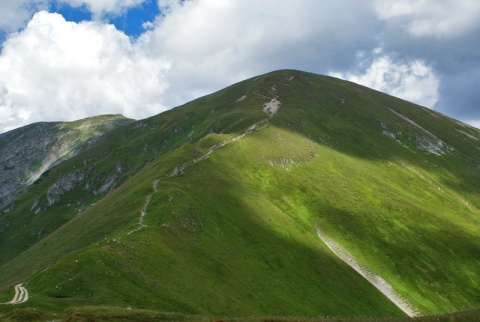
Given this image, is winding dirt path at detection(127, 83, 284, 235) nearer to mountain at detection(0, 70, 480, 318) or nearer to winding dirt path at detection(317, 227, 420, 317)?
mountain at detection(0, 70, 480, 318)

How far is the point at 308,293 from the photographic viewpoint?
7825 cm

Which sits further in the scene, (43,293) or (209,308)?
(209,308)

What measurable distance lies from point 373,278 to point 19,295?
75227mm

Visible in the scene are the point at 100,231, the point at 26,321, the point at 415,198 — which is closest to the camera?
the point at 26,321

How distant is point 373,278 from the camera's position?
95.7 meters

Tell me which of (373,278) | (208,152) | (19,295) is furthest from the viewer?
(208,152)

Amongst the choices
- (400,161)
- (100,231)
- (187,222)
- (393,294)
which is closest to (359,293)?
(393,294)

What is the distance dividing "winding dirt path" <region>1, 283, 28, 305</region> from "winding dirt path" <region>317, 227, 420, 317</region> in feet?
231

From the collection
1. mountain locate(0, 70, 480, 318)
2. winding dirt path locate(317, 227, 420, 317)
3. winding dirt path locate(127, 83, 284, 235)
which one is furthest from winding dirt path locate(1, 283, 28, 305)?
winding dirt path locate(317, 227, 420, 317)

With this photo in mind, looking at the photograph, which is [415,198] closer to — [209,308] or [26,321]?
[209,308]

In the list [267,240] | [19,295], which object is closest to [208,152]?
[267,240]

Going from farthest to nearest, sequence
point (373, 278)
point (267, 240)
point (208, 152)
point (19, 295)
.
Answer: point (208, 152), point (373, 278), point (267, 240), point (19, 295)

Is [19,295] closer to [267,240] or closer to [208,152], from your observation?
[267,240]

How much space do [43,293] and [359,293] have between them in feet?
204
